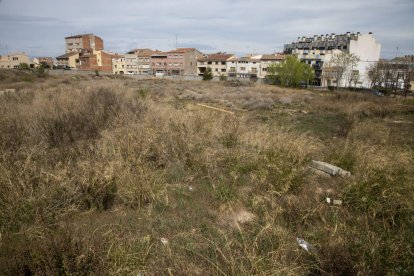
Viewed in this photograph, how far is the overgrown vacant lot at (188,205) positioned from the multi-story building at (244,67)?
59.0 meters

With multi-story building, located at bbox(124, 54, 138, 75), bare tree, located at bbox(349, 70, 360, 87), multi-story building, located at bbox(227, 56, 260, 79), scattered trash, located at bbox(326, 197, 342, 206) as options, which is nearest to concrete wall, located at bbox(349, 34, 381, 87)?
bare tree, located at bbox(349, 70, 360, 87)

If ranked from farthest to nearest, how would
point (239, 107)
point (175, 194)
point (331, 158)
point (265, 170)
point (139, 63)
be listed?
point (139, 63) → point (239, 107) → point (331, 158) → point (265, 170) → point (175, 194)

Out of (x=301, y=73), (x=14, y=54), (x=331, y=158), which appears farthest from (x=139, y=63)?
(x=331, y=158)

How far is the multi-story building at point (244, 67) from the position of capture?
62500mm

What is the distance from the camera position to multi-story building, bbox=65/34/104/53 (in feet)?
270

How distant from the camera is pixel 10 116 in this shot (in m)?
6.55

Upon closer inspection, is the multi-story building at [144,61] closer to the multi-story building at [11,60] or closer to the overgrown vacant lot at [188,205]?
the multi-story building at [11,60]

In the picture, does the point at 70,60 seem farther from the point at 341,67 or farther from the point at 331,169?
the point at 331,169

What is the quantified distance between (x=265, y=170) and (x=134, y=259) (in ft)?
9.80

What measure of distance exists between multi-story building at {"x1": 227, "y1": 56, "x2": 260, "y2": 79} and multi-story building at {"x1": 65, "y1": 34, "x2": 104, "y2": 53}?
158ft

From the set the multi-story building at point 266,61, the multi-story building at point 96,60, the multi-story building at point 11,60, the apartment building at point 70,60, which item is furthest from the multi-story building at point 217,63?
the multi-story building at point 11,60

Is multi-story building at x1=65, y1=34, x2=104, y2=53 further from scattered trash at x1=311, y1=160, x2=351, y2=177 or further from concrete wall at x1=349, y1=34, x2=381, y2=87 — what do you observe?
scattered trash at x1=311, y1=160, x2=351, y2=177

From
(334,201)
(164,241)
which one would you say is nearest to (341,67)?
(334,201)

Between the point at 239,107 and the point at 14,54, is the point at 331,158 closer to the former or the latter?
the point at 239,107
